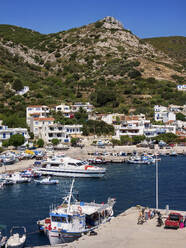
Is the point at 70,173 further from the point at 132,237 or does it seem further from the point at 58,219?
the point at 132,237

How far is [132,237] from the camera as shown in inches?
974

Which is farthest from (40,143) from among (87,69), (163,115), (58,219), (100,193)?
(87,69)

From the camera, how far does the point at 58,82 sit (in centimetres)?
13388

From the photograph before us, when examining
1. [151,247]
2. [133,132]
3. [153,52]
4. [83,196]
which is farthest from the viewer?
[153,52]

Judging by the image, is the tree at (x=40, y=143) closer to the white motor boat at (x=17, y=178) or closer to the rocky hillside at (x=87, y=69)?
the rocky hillside at (x=87, y=69)

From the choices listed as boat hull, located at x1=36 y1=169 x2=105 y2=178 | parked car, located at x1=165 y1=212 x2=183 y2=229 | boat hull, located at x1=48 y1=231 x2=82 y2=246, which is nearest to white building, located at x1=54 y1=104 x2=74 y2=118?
boat hull, located at x1=36 y1=169 x2=105 y2=178

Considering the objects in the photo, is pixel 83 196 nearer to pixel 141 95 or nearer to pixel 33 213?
pixel 33 213

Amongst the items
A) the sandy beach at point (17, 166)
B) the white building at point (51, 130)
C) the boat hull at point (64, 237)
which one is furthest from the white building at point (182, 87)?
the boat hull at point (64, 237)

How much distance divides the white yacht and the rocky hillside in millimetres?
42171

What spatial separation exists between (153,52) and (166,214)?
510 ft

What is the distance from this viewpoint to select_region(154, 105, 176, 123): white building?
102m

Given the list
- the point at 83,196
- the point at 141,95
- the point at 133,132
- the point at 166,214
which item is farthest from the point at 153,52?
the point at 166,214

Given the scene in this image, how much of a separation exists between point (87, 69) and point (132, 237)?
412 ft

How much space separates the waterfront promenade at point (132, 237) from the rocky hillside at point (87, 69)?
75600 mm
